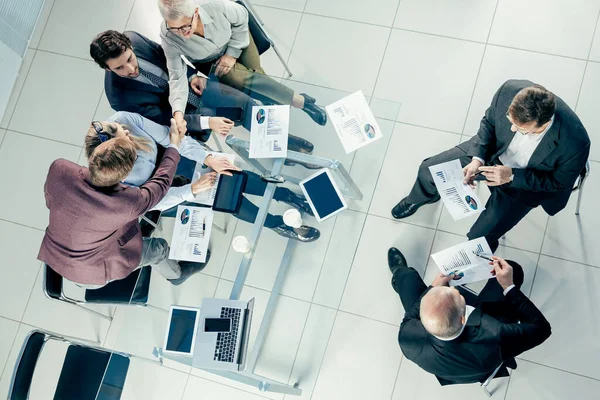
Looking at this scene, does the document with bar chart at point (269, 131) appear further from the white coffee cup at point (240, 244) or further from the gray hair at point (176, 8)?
the gray hair at point (176, 8)

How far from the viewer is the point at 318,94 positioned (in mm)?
2955

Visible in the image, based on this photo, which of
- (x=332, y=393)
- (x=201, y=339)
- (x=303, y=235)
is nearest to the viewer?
(x=201, y=339)

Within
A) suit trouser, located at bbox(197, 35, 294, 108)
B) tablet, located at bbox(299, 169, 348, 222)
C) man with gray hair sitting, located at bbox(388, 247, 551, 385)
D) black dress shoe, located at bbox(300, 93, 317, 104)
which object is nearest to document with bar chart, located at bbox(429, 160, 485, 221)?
man with gray hair sitting, located at bbox(388, 247, 551, 385)

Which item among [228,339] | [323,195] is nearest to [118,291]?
[228,339]

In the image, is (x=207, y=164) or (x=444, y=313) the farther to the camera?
(x=207, y=164)

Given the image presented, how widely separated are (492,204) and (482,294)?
1.74 feet

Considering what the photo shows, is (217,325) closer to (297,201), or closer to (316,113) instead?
(297,201)

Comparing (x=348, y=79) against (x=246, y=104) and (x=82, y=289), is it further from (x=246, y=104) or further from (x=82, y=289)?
(x=82, y=289)

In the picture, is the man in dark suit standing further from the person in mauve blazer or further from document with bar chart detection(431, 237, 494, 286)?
document with bar chart detection(431, 237, 494, 286)

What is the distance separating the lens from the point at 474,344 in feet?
8.14

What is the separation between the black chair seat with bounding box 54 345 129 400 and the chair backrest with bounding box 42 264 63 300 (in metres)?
0.44

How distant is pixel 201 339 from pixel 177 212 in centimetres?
69

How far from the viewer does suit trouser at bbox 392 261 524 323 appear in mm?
2863

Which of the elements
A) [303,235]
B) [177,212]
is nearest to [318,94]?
[303,235]
